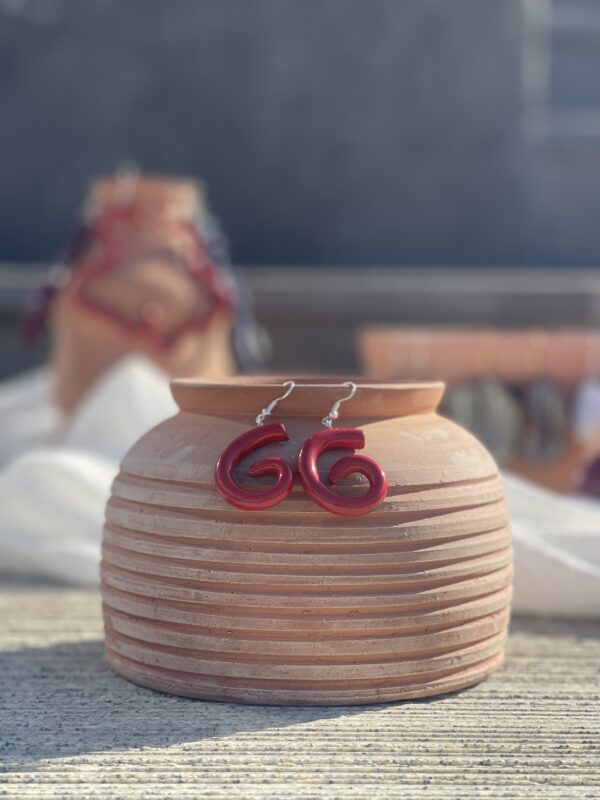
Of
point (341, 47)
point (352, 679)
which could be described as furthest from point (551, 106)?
point (352, 679)

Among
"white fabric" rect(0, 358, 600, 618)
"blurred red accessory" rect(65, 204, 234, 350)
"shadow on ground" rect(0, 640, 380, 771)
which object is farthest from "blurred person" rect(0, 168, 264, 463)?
"shadow on ground" rect(0, 640, 380, 771)

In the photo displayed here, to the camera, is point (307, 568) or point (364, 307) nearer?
point (307, 568)

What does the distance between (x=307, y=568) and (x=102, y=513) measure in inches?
39.2

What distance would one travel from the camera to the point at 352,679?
1.36 meters

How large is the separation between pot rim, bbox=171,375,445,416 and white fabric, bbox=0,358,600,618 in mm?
522

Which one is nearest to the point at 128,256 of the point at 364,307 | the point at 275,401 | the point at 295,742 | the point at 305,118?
the point at 364,307

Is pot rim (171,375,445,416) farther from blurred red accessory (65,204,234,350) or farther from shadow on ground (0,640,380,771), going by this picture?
blurred red accessory (65,204,234,350)

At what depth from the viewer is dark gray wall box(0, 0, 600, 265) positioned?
14.6 ft

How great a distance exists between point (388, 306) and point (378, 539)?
7.76 ft

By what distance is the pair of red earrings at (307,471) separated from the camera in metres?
1.31

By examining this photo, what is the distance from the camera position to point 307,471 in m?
1.31

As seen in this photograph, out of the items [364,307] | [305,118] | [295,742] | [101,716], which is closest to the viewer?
[295,742]

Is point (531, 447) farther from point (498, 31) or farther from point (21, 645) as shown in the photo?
point (498, 31)

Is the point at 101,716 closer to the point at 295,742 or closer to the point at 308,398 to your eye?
the point at 295,742
